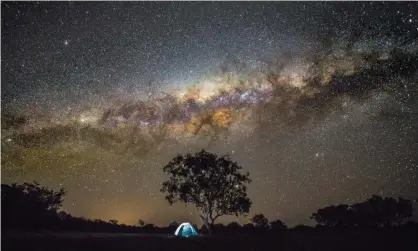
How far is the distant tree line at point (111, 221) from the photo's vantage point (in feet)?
150

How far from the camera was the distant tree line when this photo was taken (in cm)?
4572

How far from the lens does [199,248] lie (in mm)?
28531

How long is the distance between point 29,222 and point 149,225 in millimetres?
26403

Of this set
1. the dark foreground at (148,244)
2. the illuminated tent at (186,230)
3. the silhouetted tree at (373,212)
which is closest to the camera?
the dark foreground at (148,244)

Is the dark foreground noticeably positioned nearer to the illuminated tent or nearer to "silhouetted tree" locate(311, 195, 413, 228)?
the illuminated tent

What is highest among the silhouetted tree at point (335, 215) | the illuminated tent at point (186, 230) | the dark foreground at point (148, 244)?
the silhouetted tree at point (335, 215)

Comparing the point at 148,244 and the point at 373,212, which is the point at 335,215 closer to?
the point at 373,212

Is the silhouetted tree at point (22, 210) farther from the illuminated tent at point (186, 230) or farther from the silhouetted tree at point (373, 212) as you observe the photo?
the silhouetted tree at point (373, 212)

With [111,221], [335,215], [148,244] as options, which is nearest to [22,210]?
[111,221]

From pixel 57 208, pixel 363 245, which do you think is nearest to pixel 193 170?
pixel 363 245

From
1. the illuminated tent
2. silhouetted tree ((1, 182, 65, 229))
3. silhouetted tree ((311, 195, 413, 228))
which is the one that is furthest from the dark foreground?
silhouetted tree ((311, 195, 413, 228))

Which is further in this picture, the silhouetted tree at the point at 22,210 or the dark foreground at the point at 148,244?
the silhouetted tree at the point at 22,210

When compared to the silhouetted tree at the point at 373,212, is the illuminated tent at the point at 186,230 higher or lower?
lower

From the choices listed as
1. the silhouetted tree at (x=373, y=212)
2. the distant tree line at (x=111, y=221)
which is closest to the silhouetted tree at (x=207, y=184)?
the distant tree line at (x=111, y=221)
